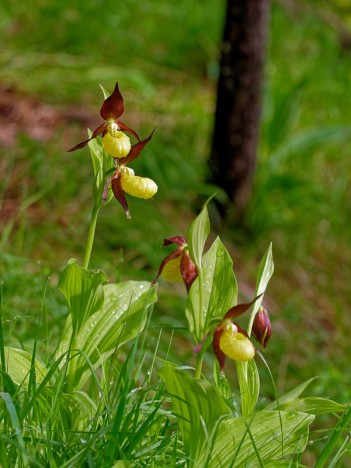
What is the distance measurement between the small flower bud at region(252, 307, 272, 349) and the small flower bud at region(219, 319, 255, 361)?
0.12 m

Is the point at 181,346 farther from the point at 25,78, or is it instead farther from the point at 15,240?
the point at 25,78

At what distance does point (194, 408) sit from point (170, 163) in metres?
1.84

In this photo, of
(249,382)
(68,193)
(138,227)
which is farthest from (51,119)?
(249,382)

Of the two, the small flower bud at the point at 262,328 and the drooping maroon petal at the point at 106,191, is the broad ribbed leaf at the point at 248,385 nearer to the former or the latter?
the small flower bud at the point at 262,328

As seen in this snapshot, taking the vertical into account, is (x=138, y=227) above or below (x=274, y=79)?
below

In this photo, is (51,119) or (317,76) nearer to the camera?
(51,119)

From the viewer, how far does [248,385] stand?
1342mm

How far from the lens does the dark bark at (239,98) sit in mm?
2789

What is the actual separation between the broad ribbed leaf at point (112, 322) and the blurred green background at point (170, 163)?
1.15 ft

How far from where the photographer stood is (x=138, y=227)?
104 inches

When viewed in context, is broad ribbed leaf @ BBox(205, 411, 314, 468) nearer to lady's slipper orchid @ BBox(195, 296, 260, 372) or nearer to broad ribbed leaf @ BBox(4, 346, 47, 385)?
lady's slipper orchid @ BBox(195, 296, 260, 372)

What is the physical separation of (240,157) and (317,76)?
996 mm

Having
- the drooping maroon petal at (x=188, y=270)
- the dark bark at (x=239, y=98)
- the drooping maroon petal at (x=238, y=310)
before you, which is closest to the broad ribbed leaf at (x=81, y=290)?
the drooping maroon petal at (x=188, y=270)

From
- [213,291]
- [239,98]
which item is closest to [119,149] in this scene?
[213,291]
